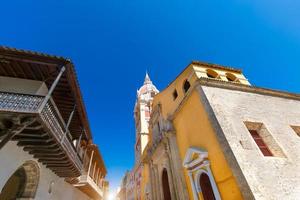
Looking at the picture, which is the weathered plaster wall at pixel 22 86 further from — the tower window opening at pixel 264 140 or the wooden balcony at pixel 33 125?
the tower window opening at pixel 264 140

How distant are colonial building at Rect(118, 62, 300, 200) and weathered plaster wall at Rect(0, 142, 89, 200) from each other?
6595 mm

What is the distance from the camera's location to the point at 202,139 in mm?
7566

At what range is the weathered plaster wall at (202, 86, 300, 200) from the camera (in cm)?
527

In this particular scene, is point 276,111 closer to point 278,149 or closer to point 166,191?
point 278,149

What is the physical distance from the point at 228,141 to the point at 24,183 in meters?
9.52

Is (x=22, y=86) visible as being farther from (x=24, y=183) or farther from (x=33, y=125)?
(x=24, y=183)

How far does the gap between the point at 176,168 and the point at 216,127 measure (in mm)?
4200

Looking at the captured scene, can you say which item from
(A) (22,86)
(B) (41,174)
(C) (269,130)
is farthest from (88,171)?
(C) (269,130)

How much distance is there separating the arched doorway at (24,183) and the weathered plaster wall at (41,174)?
290 mm

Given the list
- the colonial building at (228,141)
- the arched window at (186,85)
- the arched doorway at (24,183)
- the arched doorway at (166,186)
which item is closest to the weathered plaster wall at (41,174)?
the arched doorway at (24,183)

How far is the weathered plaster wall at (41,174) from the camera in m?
5.77

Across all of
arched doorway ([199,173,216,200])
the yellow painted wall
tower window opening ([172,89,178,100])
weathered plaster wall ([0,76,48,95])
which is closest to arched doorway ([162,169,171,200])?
the yellow painted wall

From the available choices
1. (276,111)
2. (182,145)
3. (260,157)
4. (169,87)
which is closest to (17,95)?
(182,145)

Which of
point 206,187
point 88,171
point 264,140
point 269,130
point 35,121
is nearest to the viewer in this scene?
point 35,121
